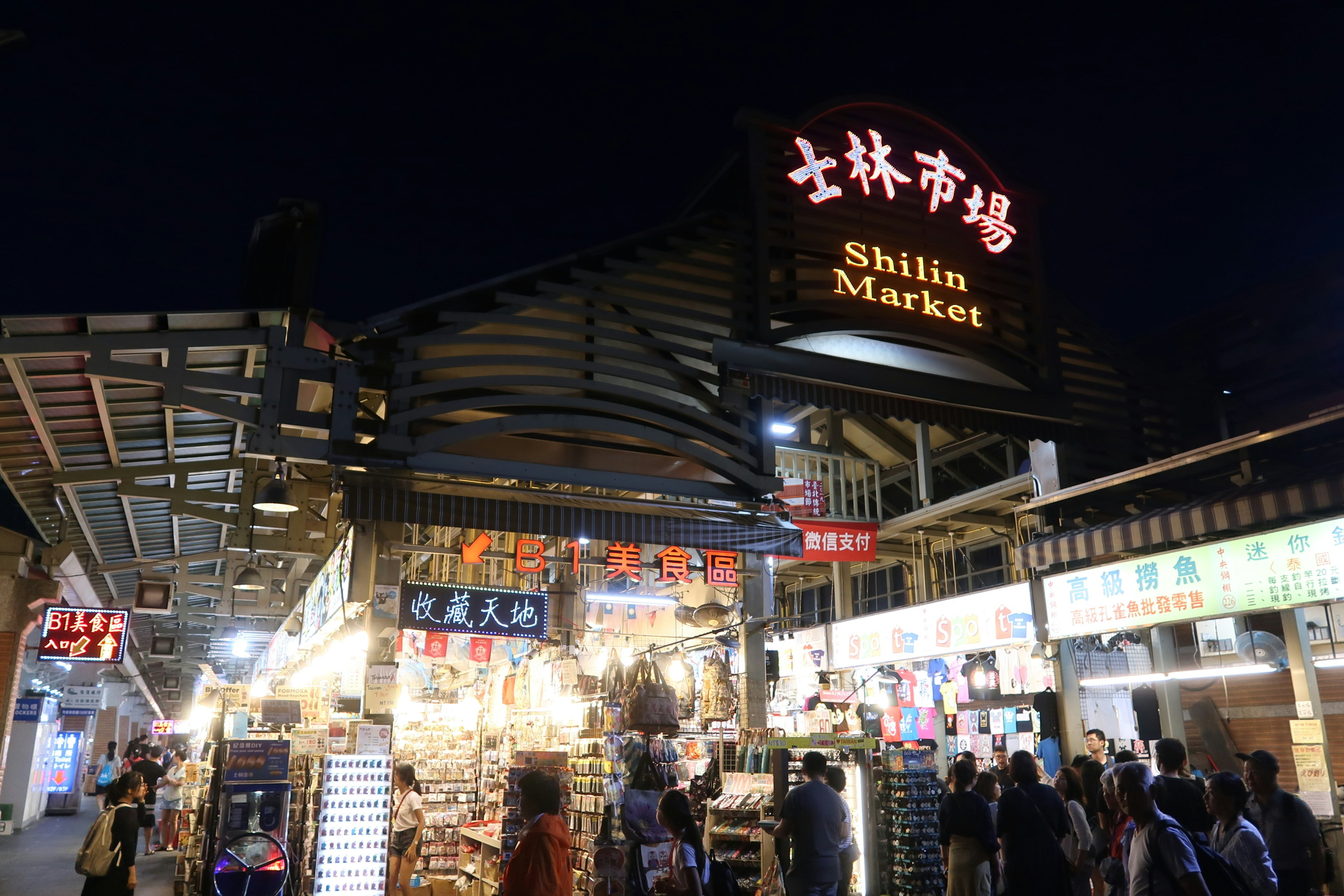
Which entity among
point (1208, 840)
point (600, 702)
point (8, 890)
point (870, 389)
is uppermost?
point (870, 389)

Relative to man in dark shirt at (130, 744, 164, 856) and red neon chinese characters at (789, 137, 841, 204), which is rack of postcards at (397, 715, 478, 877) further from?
red neon chinese characters at (789, 137, 841, 204)

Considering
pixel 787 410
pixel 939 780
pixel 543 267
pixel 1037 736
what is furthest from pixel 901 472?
pixel 543 267

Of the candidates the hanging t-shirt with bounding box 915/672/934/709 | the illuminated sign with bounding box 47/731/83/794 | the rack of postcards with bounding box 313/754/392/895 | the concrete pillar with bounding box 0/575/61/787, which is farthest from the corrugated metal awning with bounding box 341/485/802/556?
the illuminated sign with bounding box 47/731/83/794

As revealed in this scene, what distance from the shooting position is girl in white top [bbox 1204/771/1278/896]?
206 inches

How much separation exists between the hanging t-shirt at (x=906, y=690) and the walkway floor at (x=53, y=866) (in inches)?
460

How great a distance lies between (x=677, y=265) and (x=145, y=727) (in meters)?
61.3

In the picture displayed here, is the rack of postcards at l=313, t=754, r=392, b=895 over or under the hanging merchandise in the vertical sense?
under

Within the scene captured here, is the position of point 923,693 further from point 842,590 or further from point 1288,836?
point 1288,836

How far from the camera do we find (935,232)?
7703 mm

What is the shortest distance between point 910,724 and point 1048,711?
3.55 meters

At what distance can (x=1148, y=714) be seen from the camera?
1339cm

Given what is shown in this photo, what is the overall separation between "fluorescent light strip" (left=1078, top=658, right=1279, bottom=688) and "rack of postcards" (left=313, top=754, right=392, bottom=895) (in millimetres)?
10232

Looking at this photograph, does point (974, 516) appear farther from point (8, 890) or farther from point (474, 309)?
point (8, 890)

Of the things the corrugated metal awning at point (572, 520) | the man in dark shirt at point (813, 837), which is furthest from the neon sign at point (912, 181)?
the man in dark shirt at point (813, 837)
